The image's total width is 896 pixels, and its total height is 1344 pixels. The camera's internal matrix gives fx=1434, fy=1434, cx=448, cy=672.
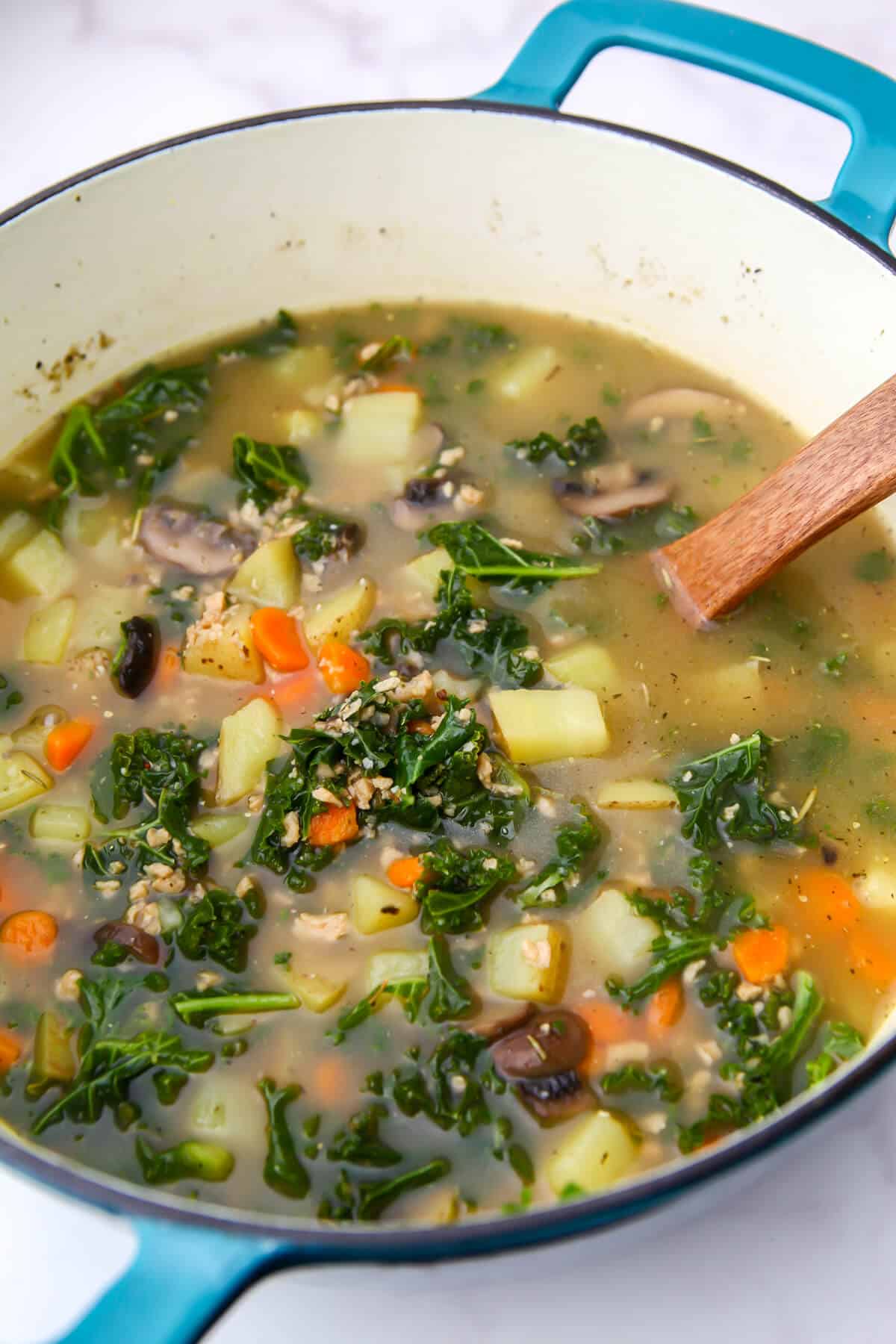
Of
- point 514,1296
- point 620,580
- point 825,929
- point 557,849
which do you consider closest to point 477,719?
point 557,849

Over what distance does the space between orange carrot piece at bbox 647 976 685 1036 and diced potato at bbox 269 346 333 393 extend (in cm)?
226

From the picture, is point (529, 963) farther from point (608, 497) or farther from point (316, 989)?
point (608, 497)

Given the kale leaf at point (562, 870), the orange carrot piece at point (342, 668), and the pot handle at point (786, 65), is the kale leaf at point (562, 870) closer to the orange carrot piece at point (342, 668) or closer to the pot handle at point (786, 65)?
the orange carrot piece at point (342, 668)

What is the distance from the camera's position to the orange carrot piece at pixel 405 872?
3459 millimetres

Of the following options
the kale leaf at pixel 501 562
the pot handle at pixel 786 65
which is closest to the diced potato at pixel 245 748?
the kale leaf at pixel 501 562

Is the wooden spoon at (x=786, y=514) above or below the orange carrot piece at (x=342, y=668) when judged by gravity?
above

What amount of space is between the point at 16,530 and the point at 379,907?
174cm

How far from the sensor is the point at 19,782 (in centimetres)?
371

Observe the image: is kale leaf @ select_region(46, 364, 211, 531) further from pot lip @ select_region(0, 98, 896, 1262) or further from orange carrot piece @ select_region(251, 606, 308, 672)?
pot lip @ select_region(0, 98, 896, 1262)

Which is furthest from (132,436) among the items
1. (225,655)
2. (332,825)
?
(332,825)

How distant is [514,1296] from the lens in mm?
3174

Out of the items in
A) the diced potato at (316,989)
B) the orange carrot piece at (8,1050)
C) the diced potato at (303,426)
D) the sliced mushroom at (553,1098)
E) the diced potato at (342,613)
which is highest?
the diced potato at (303,426)

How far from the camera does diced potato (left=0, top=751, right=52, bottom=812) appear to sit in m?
3.70

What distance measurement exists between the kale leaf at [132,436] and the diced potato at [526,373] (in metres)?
0.96
